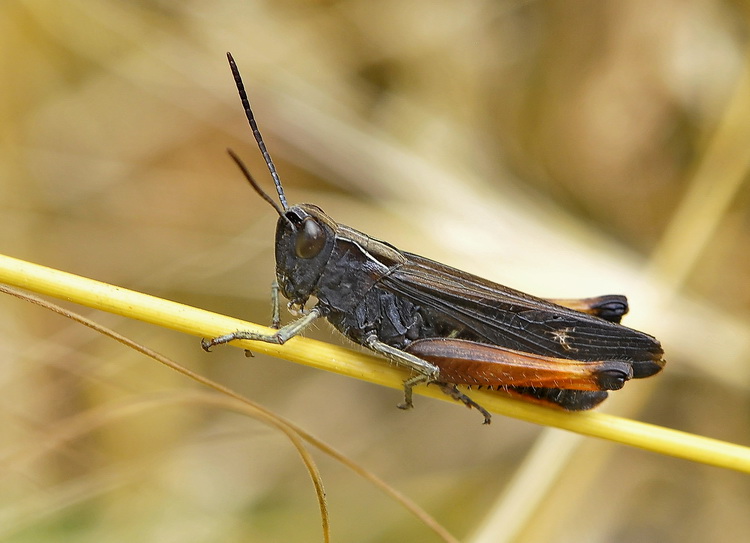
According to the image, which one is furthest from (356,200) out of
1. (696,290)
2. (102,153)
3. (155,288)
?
(696,290)

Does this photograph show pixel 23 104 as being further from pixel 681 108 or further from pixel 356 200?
pixel 681 108

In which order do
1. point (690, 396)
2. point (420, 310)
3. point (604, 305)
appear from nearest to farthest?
1. point (420, 310)
2. point (604, 305)
3. point (690, 396)

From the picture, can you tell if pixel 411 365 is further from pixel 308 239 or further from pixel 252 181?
pixel 252 181

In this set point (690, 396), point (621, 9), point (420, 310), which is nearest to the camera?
point (420, 310)

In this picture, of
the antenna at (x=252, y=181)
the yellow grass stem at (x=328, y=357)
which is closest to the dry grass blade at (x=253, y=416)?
the yellow grass stem at (x=328, y=357)

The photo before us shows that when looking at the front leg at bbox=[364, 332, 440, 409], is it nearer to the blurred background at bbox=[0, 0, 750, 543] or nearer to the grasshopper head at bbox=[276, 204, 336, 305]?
the grasshopper head at bbox=[276, 204, 336, 305]

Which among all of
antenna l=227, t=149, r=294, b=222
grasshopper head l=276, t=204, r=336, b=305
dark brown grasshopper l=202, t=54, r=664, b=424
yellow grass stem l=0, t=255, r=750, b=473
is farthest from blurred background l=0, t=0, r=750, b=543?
antenna l=227, t=149, r=294, b=222
